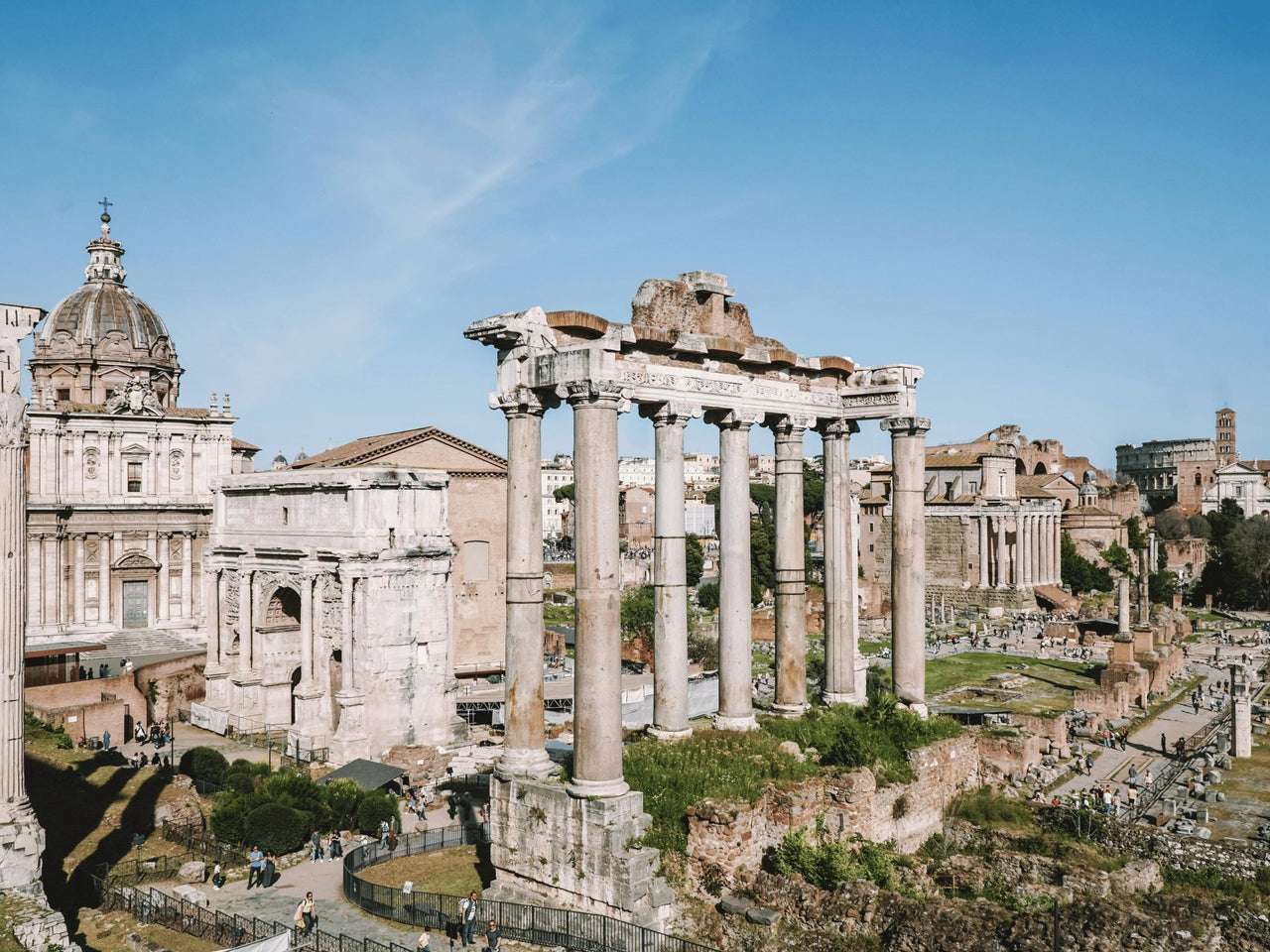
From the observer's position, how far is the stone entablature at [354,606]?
99.9 ft

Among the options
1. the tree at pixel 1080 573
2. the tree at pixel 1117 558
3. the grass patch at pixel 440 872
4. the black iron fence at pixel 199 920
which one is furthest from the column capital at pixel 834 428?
the tree at pixel 1117 558

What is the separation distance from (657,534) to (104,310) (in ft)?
136

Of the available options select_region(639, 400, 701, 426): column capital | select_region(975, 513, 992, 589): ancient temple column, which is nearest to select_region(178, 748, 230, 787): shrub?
select_region(639, 400, 701, 426): column capital

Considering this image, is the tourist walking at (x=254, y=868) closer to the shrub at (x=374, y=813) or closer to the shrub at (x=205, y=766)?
the shrub at (x=374, y=813)

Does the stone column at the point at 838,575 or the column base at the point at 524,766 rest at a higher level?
the stone column at the point at 838,575

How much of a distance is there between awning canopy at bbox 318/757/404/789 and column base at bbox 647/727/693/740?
12558 mm

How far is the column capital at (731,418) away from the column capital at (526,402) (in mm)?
3047

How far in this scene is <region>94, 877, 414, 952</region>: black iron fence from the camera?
14534 millimetres

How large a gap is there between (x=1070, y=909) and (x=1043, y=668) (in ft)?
134

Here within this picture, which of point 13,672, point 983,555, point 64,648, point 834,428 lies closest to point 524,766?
point 834,428

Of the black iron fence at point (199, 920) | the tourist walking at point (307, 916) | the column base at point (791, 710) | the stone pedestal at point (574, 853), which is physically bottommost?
the black iron fence at point (199, 920)

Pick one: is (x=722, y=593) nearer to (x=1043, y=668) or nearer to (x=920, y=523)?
(x=920, y=523)

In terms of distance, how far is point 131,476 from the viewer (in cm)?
4306

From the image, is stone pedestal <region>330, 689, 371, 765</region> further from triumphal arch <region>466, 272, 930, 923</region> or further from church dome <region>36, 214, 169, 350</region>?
church dome <region>36, 214, 169, 350</region>
